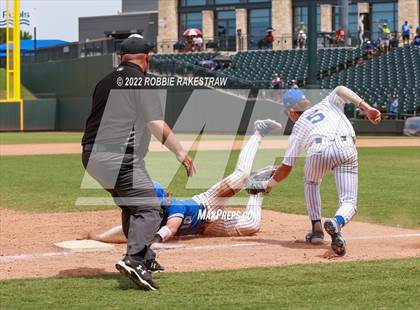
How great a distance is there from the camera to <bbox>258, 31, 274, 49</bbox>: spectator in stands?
179 feet

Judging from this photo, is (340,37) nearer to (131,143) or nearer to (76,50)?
(76,50)

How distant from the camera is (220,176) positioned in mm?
19453

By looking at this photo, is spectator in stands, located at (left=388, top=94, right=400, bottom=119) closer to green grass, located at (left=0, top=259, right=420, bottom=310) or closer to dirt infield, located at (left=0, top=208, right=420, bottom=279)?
dirt infield, located at (left=0, top=208, right=420, bottom=279)

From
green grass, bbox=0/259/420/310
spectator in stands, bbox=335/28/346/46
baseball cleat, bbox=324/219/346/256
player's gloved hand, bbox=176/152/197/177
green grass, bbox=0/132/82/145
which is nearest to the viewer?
green grass, bbox=0/259/420/310

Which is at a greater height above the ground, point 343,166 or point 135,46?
point 135,46

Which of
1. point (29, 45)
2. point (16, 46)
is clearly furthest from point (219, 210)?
point (29, 45)

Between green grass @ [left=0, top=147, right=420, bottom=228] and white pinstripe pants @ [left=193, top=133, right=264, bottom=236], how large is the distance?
2.30 m

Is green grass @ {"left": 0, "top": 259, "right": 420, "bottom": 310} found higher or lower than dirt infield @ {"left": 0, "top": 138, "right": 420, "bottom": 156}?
higher

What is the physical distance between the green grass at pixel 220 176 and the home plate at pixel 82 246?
4070 millimetres

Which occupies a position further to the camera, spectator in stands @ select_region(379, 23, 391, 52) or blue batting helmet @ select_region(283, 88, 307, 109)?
spectator in stands @ select_region(379, 23, 391, 52)

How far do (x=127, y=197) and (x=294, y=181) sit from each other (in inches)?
466

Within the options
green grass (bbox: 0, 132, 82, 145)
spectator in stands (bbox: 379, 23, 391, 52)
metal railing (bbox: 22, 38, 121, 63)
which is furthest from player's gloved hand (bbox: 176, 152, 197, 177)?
metal railing (bbox: 22, 38, 121, 63)

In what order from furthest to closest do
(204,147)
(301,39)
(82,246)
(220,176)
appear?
(301,39), (204,147), (220,176), (82,246)

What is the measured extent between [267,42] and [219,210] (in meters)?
45.6
